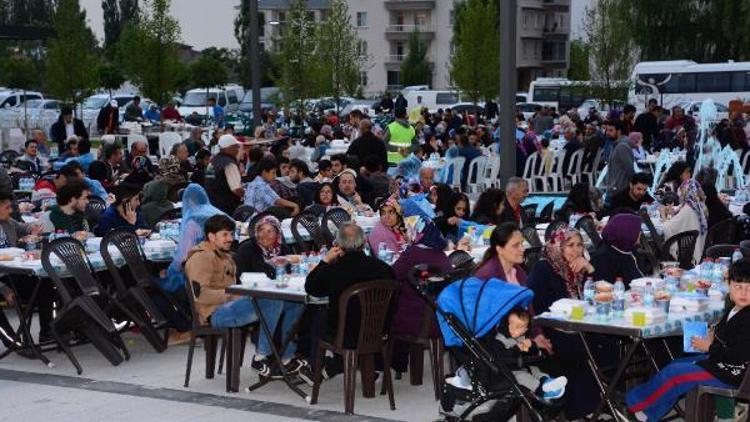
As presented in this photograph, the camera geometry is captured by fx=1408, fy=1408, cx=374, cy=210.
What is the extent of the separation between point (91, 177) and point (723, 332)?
508 inches

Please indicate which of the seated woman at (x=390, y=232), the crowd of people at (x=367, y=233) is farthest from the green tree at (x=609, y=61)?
the seated woman at (x=390, y=232)

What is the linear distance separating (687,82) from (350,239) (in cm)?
4716

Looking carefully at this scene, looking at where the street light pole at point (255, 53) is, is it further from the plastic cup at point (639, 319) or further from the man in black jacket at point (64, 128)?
the plastic cup at point (639, 319)

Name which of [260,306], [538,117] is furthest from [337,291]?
[538,117]

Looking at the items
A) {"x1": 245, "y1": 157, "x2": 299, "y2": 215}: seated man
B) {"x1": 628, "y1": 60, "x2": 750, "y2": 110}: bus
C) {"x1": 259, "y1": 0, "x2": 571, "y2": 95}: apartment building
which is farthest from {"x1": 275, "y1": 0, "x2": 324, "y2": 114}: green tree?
{"x1": 259, "y1": 0, "x2": 571, "y2": 95}: apartment building

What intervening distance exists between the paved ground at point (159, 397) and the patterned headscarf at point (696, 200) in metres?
4.43

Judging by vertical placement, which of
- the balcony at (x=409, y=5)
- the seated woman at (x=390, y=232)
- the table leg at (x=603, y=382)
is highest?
the balcony at (x=409, y=5)

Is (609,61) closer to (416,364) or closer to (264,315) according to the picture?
(416,364)

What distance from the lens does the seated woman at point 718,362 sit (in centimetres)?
815

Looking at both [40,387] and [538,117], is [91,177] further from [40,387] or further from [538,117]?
[538,117]

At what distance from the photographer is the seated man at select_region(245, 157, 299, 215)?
53.4 ft

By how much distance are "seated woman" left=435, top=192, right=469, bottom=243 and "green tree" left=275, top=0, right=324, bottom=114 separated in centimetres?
2277

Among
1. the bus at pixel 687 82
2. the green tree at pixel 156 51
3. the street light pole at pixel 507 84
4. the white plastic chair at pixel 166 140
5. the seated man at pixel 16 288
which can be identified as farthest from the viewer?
the bus at pixel 687 82

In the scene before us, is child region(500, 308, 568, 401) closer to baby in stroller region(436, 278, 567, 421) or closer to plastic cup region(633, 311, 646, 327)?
baby in stroller region(436, 278, 567, 421)
